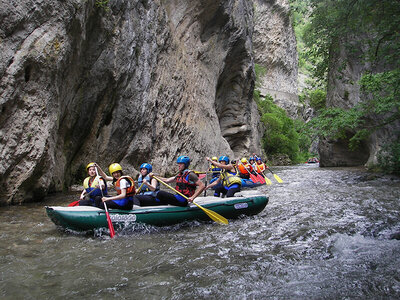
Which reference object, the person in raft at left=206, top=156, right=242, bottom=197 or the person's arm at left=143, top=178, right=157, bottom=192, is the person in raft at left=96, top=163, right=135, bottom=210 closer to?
the person's arm at left=143, top=178, right=157, bottom=192

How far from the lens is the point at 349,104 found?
803 inches

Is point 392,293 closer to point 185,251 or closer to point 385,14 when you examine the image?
point 185,251

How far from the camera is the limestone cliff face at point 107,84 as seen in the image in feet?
23.7

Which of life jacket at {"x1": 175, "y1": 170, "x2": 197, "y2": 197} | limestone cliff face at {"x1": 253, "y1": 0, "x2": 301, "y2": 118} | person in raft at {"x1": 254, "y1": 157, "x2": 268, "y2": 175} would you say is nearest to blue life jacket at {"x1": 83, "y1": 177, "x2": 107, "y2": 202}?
life jacket at {"x1": 175, "y1": 170, "x2": 197, "y2": 197}

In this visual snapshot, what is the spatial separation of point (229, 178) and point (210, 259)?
3911mm

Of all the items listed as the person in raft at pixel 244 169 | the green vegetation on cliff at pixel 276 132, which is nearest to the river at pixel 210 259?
the person in raft at pixel 244 169

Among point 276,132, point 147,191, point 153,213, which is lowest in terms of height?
point 153,213

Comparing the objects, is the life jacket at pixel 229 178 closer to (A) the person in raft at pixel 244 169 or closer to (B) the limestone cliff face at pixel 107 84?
(B) the limestone cliff face at pixel 107 84

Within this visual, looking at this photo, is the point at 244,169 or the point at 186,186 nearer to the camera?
the point at 186,186

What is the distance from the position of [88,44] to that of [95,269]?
8.58 metres

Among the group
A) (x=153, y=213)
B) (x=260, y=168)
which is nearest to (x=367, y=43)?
(x=153, y=213)

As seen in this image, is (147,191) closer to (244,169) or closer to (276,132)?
(244,169)

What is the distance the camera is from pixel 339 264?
151 inches

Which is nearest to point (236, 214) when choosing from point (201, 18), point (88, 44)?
point (88, 44)
